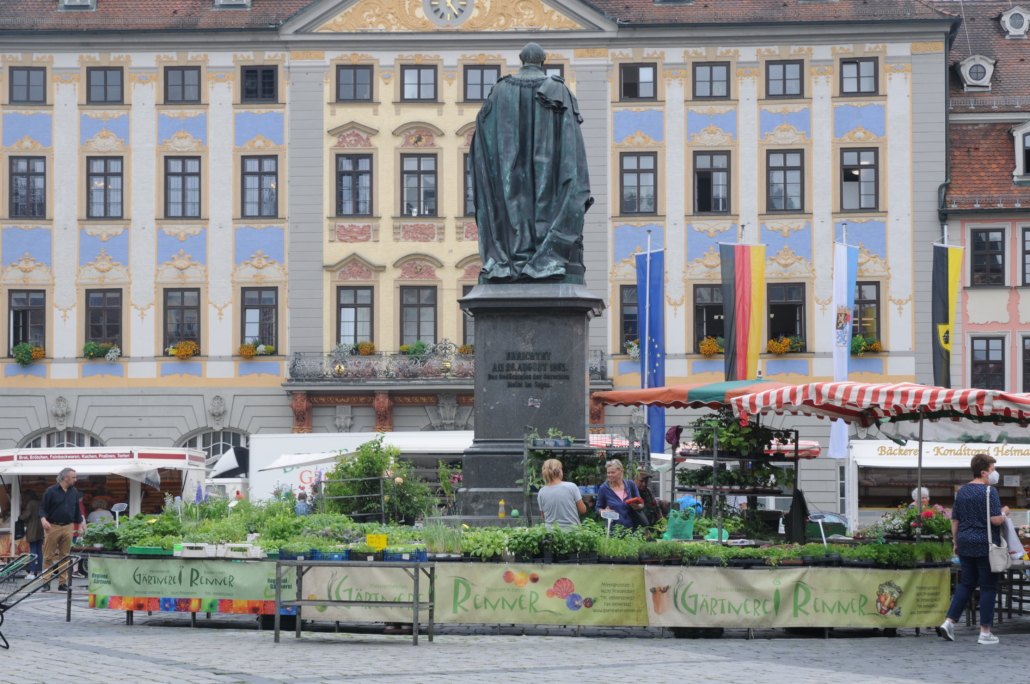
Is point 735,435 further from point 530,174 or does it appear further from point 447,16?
point 447,16

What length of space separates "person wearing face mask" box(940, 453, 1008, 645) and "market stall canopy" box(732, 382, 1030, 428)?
0.72 meters

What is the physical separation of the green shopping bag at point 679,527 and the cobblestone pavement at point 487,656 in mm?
1072

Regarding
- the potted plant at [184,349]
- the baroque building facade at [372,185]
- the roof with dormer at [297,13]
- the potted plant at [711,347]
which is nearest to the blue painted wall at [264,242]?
the baroque building facade at [372,185]

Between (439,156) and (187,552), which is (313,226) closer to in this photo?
(439,156)

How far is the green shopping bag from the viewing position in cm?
1366

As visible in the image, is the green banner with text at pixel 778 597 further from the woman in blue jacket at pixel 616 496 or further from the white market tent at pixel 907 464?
the white market tent at pixel 907 464

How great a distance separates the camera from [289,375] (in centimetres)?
3625

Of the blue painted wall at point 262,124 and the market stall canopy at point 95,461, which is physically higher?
the blue painted wall at point 262,124

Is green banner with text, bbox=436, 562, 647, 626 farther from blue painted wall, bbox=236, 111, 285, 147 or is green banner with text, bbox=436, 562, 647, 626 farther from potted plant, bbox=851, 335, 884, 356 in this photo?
blue painted wall, bbox=236, 111, 285, 147

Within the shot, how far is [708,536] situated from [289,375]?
23313 mm

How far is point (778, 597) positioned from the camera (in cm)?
1231

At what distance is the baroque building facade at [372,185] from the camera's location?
3606 centimetres

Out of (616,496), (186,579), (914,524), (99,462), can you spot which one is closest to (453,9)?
(99,462)

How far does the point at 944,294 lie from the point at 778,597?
64.6ft
